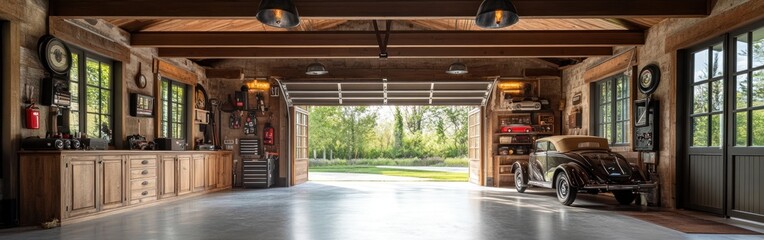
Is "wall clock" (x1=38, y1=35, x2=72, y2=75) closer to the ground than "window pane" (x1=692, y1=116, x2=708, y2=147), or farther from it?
farther from it

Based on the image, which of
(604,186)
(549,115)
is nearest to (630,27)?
(604,186)

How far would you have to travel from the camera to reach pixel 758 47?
19.2 feet

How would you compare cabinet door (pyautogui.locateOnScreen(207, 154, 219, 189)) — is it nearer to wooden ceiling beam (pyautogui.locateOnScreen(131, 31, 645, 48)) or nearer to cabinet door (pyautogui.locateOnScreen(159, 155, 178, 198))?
cabinet door (pyautogui.locateOnScreen(159, 155, 178, 198))

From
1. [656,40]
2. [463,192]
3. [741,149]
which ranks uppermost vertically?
[656,40]

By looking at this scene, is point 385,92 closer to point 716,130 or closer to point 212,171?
point 212,171

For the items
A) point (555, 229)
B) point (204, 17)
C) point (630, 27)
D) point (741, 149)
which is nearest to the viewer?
point (555, 229)

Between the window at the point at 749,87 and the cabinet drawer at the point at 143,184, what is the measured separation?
8.03m

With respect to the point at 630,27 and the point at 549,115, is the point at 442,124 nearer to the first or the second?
the point at 549,115

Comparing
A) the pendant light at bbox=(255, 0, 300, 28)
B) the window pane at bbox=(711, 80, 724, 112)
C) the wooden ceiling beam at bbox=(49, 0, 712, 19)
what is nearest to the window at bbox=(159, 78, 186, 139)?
the wooden ceiling beam at bbox=(49, 0, 712, 19)

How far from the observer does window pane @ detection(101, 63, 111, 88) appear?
775 centimetres

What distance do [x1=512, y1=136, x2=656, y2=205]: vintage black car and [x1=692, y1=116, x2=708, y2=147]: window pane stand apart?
2.74 ft

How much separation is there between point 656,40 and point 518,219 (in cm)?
377

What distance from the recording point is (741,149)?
238 inches

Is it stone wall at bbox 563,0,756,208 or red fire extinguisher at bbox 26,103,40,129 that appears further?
stone wall at bbox 563,0,756,208
